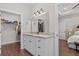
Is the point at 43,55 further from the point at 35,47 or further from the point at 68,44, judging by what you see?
the point at 68,44

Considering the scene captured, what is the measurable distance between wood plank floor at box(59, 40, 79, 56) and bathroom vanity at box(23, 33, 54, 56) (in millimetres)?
172

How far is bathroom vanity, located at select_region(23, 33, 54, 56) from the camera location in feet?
5.60

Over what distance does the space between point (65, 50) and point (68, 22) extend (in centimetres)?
55

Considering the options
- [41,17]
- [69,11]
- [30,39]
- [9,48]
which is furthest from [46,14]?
[9,48]

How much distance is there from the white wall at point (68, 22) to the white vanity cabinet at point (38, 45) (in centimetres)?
26

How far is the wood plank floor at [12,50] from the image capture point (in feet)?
5.68

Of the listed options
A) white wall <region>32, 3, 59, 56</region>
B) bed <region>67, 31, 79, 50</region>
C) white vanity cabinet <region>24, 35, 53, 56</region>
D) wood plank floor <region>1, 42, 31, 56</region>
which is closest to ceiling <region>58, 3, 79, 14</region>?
white wall <region>32, 3, 59, 56</region>

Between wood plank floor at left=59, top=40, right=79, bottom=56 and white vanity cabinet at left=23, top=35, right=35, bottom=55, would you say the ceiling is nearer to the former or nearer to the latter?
wood plank floor at left=59, top=40, right=79, bottom=56

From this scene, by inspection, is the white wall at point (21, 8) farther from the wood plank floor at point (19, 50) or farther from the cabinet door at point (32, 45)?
the wood plank floor at point (19, 50)

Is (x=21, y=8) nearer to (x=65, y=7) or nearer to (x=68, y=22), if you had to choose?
(x=65, y=7)

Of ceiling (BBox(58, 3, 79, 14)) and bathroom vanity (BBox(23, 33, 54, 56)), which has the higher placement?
ceiling (BBox(58, 3, 79, 14))

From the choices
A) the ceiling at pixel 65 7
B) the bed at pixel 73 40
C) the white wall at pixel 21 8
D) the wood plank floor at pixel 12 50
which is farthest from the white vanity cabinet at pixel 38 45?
the ceiling at pixel 65 7

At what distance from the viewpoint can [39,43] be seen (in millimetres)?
1731

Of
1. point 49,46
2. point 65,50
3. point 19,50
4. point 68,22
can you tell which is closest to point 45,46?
point 49,46
